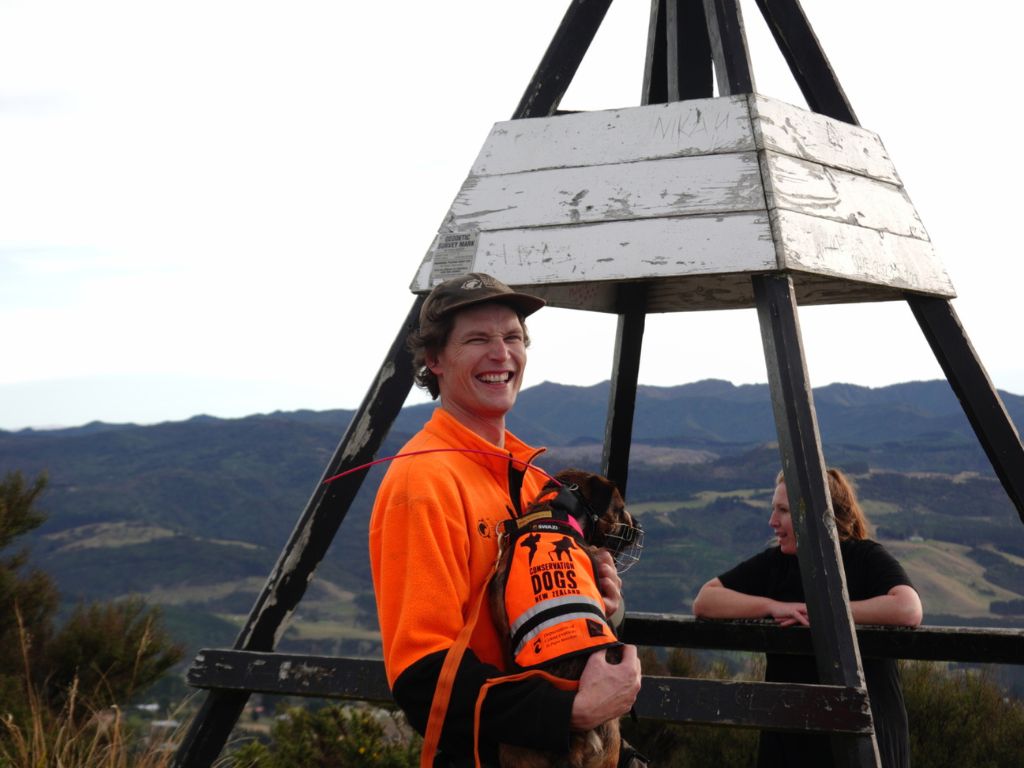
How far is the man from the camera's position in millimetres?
2215

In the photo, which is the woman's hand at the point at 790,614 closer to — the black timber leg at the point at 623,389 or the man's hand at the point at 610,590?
the black timber leg at the point at 623,389

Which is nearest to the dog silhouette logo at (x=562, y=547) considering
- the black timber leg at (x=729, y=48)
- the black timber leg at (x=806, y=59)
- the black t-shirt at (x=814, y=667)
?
the black t-shirt at (x=814, y=667)

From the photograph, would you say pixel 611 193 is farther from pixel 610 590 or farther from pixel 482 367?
pixel 610 590

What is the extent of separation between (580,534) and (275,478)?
402 ft

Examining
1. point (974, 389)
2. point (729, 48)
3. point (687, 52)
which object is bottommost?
point (974, 389)

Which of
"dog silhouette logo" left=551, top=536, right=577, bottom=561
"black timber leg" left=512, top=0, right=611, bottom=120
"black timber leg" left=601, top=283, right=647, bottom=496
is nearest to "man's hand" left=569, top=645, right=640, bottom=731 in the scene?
"dog silhouette logo" left=551, top=536, right=577, bottom=561

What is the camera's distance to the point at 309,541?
4188 millimetres

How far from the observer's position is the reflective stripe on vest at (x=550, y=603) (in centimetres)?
225

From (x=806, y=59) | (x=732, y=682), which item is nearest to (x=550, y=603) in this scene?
(x=732, y=682)

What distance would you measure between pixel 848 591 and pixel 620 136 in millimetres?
1935

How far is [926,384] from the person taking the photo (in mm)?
122625

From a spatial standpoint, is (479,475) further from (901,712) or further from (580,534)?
(901,712)

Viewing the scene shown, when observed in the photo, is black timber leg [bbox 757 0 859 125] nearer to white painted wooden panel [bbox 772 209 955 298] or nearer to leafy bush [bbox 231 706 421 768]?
white painted wooden panel [bbox 772 209 955 298]

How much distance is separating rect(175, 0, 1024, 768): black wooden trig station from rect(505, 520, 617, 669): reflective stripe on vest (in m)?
1.16
